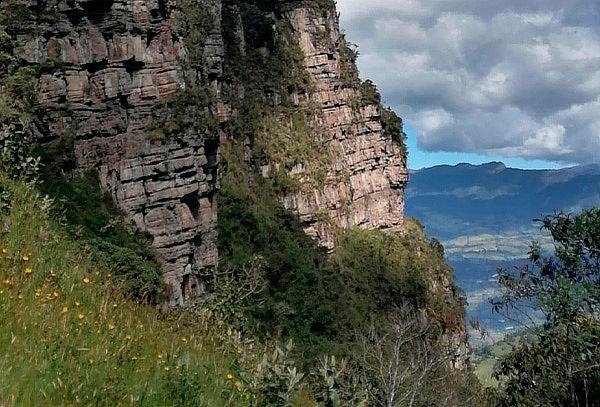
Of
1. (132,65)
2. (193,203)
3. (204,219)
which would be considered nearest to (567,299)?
(193,203)

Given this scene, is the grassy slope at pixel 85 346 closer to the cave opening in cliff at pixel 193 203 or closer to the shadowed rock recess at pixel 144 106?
the shadowed rock recess at pixel 144 106

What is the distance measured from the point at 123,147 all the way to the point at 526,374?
14.6 metres

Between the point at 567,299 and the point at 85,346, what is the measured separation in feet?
33.0

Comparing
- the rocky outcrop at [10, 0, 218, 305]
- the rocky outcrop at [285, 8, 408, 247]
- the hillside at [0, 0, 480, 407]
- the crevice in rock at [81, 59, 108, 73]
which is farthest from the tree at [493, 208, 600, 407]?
the rocky outcrop at [285, 8, 408, 247]

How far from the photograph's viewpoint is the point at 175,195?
2388cm

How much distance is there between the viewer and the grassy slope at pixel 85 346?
4.23 m

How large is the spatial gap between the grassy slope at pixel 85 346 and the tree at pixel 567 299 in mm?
8006

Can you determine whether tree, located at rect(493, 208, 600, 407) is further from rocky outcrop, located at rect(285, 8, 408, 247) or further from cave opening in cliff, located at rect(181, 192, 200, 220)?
rocky outcrop, located at rect(285, 8, 408, 247)

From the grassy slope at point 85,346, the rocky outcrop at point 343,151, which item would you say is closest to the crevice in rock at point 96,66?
the grassy slope at point 85,346

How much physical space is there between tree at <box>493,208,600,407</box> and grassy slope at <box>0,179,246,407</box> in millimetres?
8006

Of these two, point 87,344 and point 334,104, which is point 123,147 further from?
point 334,104

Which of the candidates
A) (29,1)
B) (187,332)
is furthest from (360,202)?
(187,332)

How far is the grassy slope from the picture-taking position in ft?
13.9

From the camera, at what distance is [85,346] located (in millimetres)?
4918
